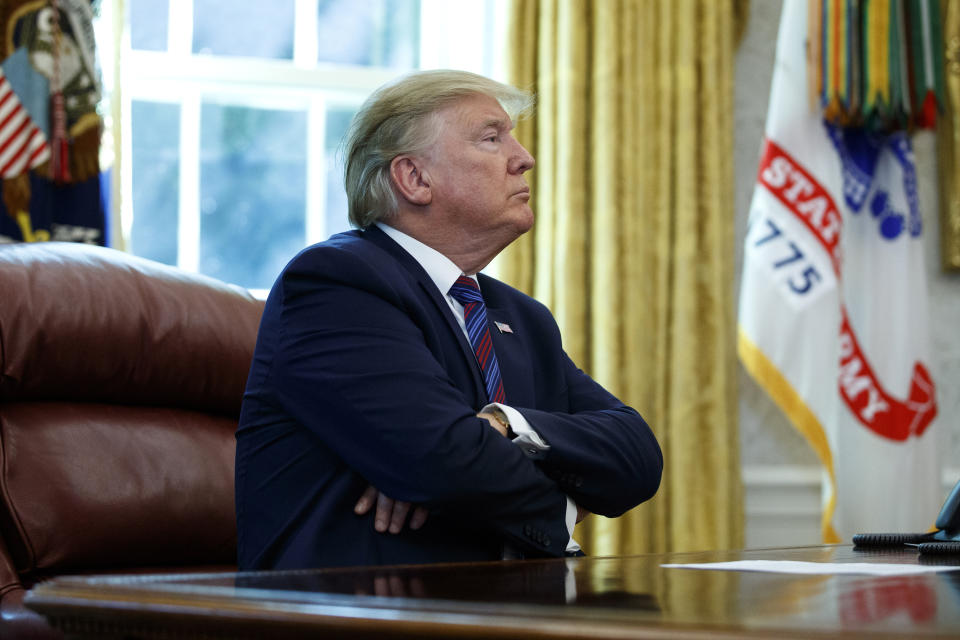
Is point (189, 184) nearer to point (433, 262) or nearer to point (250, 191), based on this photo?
point (250, 191)

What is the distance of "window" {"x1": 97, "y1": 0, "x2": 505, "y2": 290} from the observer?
10.5 feet

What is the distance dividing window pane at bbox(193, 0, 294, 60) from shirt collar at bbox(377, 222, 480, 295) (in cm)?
164

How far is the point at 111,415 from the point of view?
1.98 m

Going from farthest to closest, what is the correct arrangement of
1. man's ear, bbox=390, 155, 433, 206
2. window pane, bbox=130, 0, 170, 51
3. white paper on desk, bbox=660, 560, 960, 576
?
window pane, bbox=130, 0, 170, 51, man's ear, bbox=390, 155, 433, 206, white paper on desk, bbox=660, 560, 960, 576

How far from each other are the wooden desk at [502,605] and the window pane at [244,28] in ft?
8.20

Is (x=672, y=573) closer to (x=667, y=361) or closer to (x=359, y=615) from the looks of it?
(x=359, y=615)

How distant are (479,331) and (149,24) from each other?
1.92m

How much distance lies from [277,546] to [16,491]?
517 millimetres

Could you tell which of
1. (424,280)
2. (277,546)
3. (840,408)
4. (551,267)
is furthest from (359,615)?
(840,408)

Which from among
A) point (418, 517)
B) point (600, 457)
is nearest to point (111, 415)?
point (418, 517)

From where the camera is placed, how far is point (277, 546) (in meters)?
1.54

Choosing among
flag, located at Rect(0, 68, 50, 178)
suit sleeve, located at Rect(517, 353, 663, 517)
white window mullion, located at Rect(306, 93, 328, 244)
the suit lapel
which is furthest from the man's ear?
white window mullion, located at Rect(306, 93, 328, 244)

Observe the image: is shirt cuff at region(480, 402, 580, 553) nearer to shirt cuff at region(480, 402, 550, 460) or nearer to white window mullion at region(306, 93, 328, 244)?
shirt cuff at region(480, 402, 550, 460)

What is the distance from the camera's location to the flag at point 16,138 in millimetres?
2629
